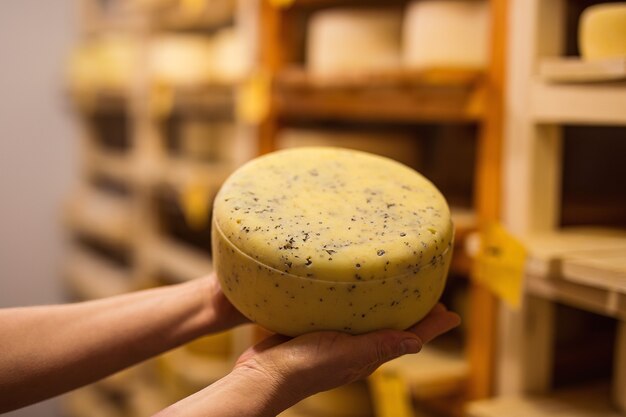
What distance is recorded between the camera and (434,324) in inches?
36.4

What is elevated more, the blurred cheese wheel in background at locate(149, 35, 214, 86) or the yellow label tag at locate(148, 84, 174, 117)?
the blurred cheese wheel in background at locate(149, 35, 214, 86)

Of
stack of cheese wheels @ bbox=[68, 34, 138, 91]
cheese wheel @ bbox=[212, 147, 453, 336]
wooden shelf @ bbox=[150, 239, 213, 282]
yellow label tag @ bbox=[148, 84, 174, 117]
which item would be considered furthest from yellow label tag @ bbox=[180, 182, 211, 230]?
cheese wheel @ bbox=[212, 147, 453, 336]

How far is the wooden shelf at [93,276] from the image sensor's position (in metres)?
2.93

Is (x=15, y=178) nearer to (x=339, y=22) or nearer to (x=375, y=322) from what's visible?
(x=339, y=22)

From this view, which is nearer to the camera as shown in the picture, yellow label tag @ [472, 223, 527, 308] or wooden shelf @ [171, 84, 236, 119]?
yellow label tag @ [472, 223, 527, 308]

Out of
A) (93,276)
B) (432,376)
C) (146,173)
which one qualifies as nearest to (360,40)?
(432,376)

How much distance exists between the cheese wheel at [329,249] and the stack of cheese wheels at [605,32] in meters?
0.33

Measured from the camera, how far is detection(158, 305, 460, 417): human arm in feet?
2.59

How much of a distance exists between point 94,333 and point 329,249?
0.41 meters

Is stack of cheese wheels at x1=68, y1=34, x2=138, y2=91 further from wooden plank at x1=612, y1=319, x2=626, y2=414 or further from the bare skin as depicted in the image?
wooden plank at x1=612, y1=319, x2=626, y2=414

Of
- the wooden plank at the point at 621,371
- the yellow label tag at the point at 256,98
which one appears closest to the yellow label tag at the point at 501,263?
the wooden plank at the point at 621,371

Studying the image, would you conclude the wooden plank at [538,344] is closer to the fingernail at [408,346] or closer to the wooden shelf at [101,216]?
the fingernail at [408,346]

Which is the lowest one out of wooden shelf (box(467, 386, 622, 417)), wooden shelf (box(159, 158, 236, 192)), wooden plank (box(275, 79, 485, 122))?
wooden shelf (box(467, 386, 622, 417))

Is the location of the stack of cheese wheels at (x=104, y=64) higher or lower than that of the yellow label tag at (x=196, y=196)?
higher
